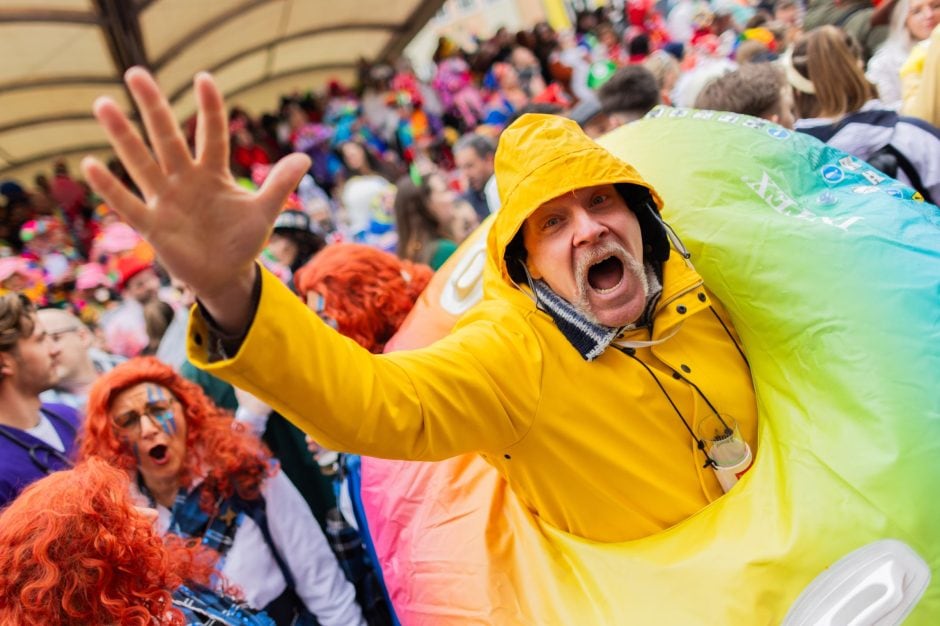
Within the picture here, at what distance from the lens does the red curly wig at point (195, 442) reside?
216 centimetres

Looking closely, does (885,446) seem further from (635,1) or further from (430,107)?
(635,1)

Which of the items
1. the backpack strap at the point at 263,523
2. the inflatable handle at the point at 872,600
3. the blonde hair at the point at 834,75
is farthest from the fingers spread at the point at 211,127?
the blonde hair at the point at 834,75

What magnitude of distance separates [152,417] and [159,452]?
0.36 ft

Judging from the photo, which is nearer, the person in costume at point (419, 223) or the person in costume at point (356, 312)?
the person in costume at point (356, 312)

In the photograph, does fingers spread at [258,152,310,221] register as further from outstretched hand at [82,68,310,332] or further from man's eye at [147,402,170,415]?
man's eye at [147,402,170,415]

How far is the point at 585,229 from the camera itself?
65.7 inches

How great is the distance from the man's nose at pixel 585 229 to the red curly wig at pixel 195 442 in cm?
128

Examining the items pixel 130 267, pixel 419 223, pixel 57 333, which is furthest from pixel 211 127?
pixel 130 267

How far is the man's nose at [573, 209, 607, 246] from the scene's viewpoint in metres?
1.66

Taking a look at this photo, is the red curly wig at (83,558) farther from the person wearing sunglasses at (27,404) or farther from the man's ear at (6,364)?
the man's ear at (6,364)

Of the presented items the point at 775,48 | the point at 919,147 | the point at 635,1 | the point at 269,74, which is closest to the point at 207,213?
the point at 919,147

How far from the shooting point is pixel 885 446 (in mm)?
1525

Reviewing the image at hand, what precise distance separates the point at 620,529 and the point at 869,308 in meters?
0.76

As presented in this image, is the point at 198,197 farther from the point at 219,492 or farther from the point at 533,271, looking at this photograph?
the point at 219,492
